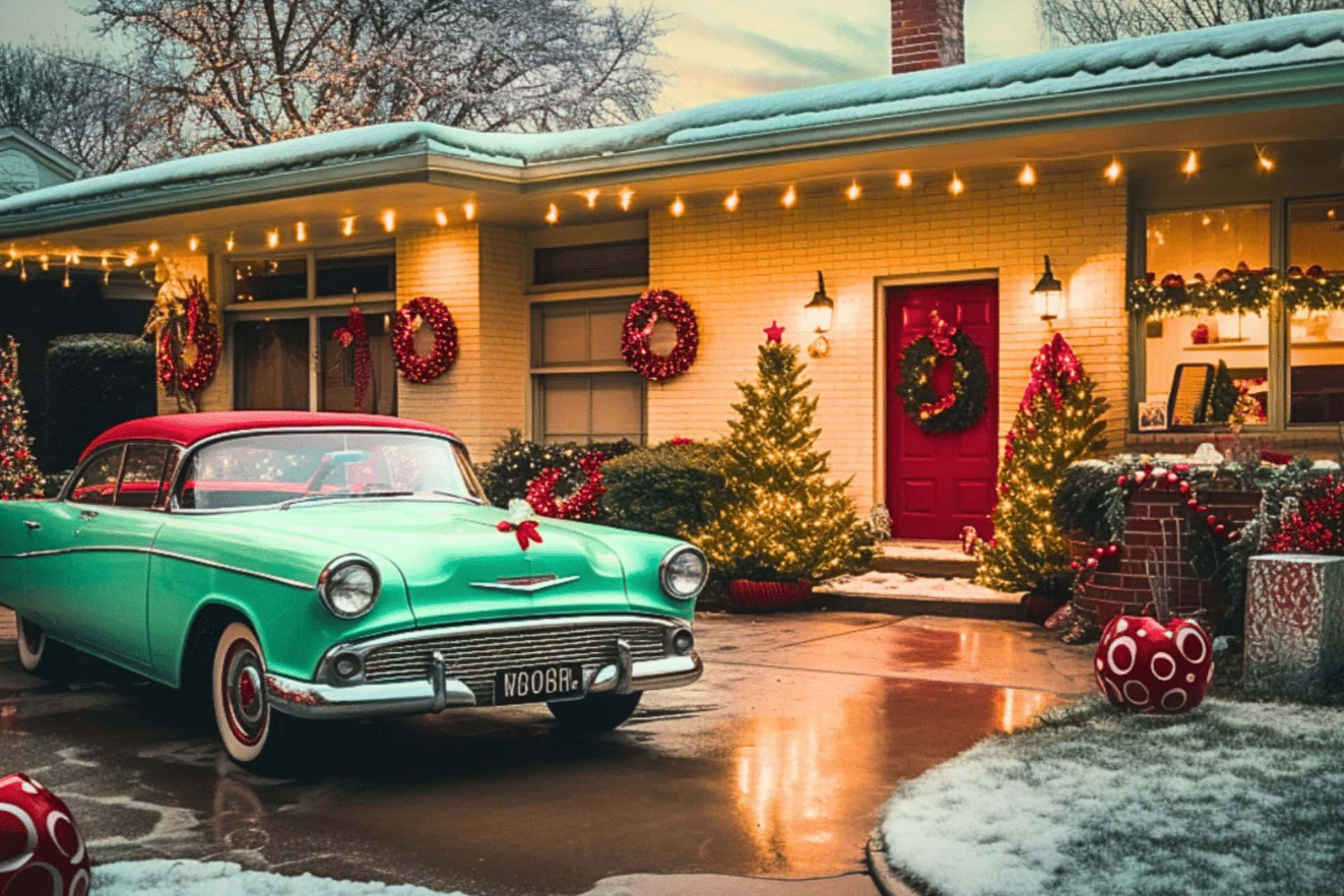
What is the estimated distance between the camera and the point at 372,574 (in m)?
5.75

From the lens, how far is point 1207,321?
11.8 metres

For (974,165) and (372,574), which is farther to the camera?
(974,165)

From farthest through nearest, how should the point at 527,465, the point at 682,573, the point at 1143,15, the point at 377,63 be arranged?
the point at 1143,15 < the point at 377,63 < the point at 527,465 < the point at 682,573

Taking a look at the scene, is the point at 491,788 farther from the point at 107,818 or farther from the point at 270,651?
the point at 107,818

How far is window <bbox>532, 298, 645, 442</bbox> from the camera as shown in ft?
49.5

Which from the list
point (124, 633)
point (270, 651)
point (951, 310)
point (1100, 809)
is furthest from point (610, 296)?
point (1100, 809)

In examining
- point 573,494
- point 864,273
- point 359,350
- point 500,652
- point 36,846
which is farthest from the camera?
point 359,350

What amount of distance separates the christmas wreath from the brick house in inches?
5.1

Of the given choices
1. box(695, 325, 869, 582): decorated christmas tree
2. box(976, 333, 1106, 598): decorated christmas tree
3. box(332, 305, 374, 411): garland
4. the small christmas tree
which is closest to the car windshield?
box(695, 325, 869, 582): decorated christmas tree

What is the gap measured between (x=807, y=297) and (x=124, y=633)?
770 cm

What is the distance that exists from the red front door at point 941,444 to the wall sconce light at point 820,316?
52 cm

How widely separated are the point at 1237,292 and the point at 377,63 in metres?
22.5

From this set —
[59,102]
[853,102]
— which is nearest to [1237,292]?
[853,102]

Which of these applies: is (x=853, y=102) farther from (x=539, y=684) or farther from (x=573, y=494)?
(x=539, y=684)
